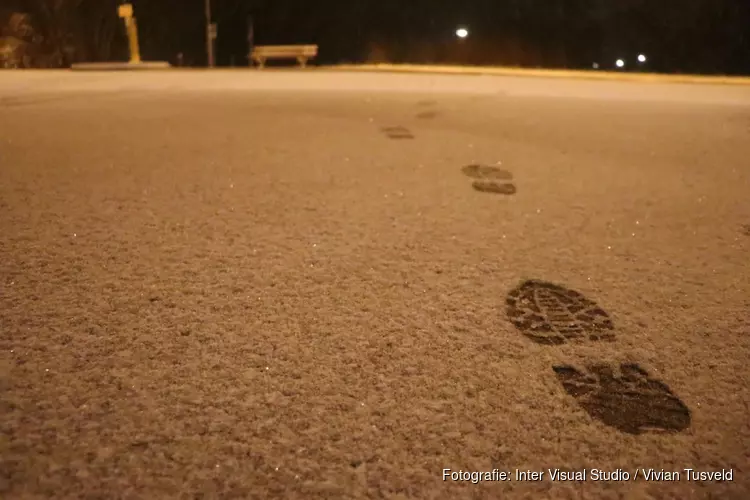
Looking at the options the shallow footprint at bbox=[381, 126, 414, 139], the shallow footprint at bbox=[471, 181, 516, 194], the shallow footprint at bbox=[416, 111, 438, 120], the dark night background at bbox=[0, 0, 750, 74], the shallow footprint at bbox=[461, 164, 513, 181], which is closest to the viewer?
the shallow footprint at bbox=[471, 181, 516, 194]

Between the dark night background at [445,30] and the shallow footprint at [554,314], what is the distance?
17.1 metres

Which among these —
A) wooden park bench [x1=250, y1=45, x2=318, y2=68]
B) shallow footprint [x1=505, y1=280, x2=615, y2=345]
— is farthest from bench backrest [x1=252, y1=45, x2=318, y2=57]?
shallow footprint [x1=505, y1=280, x2=615, y2=345]

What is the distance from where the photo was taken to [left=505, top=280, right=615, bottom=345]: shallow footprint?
5.98ft

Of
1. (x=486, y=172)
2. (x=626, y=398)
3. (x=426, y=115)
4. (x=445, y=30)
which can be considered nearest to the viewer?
(x=626, y=398)

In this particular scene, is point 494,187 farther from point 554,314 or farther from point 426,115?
point 426,115

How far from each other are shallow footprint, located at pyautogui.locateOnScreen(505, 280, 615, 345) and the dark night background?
17.1 meters

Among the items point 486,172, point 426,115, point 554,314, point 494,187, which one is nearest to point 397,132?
point 426,115

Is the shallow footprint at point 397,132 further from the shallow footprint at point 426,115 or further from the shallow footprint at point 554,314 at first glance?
the shallow footprint at point 554,314

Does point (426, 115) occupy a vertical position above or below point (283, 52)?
below

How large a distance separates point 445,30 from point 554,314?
21.3 m

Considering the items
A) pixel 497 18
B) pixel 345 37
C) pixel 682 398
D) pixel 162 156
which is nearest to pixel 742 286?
pixel 682 398

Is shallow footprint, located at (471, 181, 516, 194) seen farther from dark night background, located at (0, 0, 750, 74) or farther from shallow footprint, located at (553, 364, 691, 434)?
dark night background, located at (0, 0, 750, 74)

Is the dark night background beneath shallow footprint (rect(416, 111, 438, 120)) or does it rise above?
above

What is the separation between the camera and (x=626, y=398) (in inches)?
61.2
